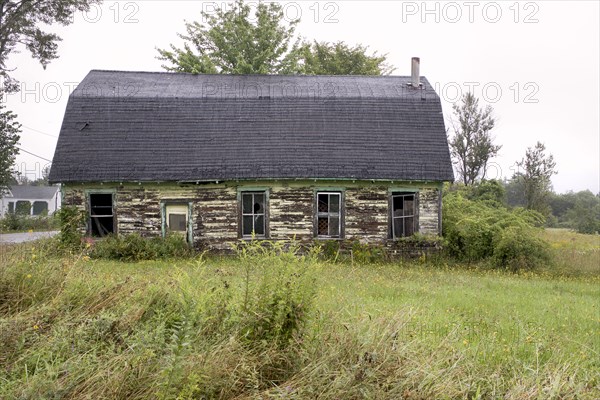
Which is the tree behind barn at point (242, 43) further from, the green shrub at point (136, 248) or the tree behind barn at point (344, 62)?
the green shrub at point (136, 248)

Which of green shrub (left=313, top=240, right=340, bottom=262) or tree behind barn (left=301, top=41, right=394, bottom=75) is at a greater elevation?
tree behind barn (left=301, top=41, right=394, bottom=75)

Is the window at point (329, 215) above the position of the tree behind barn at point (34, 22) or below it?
below

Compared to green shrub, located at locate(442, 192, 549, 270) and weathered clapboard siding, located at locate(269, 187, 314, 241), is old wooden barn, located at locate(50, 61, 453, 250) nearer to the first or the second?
weathered clapboard siding, located at locate(269, 187, 314, 241)

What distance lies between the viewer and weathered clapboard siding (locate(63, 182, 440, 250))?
1731cm

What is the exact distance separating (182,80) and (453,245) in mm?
13119

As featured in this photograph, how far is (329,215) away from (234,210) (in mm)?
3447

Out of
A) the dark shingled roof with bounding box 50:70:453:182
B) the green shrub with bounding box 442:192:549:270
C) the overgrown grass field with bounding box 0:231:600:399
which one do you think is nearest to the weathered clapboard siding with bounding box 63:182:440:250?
the dark shingled roof with bounding box 50:70:453:182

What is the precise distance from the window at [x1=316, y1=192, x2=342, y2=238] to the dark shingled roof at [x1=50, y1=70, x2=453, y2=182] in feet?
3.00

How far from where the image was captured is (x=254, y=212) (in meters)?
17.6

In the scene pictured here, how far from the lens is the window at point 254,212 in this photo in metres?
17.6

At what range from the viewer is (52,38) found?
27922mm

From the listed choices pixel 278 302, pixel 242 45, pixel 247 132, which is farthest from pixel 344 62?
pixel 278 302

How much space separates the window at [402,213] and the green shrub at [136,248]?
764 cm

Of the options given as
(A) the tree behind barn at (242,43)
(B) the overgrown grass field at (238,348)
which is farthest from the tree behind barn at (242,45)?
(B) the overgrown grass field at (238,348)
